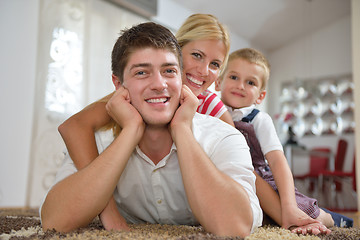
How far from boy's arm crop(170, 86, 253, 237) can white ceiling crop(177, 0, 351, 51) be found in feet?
16.6

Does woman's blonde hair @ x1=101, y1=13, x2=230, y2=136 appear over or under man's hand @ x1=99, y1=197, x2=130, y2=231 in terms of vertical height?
over

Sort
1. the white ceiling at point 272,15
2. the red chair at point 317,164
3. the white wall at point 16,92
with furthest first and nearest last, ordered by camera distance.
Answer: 1. the red chair at point 317,164
2. the white ceiling at point 272,15
3. the white wall at point 16,92

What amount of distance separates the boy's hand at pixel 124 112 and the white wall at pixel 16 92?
2.68m

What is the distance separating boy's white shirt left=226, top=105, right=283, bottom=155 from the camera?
1.77 meters

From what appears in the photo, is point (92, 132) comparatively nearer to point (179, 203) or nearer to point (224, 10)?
point (179, 203)

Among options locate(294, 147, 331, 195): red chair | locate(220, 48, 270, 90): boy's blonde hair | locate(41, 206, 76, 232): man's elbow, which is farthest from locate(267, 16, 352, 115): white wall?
locate(41, 206, 76, 232): man's elbow

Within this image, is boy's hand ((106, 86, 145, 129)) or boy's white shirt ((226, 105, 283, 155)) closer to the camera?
boy's hand ((106, 86, 145, 129))

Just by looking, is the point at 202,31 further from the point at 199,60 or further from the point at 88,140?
the point at 88,140

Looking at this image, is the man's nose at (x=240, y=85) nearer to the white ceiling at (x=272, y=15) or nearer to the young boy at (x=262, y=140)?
the young boy at (x=262, y=140)

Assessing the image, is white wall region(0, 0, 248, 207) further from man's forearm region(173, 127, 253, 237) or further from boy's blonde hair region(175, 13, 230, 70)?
man's forearm region(173, 127, 253, 237)

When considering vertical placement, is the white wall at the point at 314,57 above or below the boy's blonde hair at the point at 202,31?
above

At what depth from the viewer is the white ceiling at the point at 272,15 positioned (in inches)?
245

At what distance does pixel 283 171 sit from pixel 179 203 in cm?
56

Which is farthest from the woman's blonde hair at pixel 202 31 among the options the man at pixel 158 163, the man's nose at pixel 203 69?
the man at pixel 158 163
